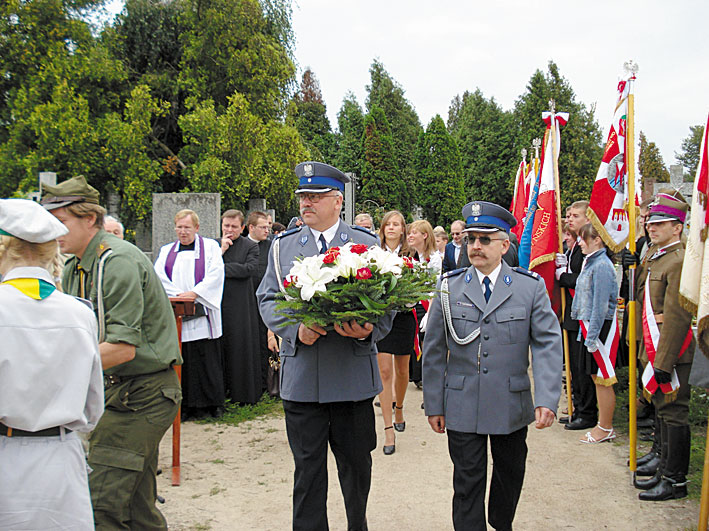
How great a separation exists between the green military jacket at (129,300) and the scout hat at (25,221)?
774 millimetres

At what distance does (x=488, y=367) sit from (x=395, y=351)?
2.80m

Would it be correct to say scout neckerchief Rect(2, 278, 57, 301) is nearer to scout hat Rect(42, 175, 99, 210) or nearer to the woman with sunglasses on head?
scout hat Rect(42, 175, 99, 210)

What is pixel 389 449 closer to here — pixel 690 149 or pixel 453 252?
pixel 453 252

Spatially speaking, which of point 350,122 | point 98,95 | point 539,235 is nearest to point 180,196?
point 539,235

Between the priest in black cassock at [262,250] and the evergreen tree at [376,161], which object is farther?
the evergreen tree at [376,161]

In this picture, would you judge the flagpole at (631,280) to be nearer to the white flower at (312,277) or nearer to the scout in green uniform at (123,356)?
the white flower at (312,277)

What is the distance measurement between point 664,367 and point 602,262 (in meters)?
1.84

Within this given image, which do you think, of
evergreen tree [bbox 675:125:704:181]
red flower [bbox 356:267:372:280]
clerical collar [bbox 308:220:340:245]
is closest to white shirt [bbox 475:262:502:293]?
clerical collar [bbox 308:220:340:245]

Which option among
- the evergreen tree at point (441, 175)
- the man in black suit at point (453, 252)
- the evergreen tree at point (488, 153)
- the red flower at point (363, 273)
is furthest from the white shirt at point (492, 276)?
the evergreen tree at point (488, 153)

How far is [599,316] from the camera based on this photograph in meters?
6.45

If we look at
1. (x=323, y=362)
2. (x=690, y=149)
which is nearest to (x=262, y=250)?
(x=323, y=362)

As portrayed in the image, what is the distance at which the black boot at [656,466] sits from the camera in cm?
514

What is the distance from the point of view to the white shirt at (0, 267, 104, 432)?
7.95 feet

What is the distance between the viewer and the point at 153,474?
3658mm
